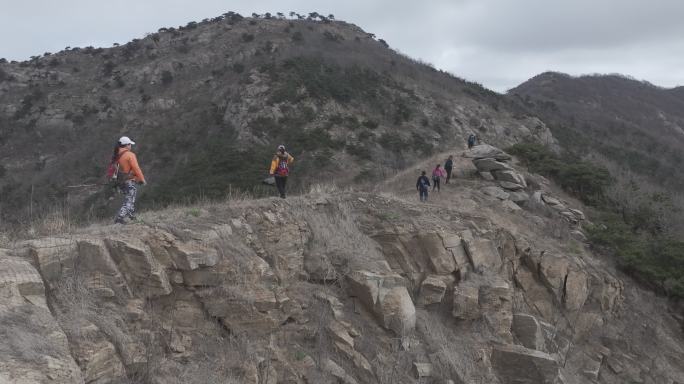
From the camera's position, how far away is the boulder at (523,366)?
7.77 m

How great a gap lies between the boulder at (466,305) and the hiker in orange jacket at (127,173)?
522 centimetres

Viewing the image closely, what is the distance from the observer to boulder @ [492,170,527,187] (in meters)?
14.8

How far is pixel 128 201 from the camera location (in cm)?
651

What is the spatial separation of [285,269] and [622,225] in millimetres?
10340

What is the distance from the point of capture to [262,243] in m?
7.44

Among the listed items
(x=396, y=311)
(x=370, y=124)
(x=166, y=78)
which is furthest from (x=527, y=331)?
(x=166, y=78)

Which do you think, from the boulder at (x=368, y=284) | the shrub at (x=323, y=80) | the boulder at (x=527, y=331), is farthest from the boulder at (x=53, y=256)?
the shrub at (x=323, y=80)

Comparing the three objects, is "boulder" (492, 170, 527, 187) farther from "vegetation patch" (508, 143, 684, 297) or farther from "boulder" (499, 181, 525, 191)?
"vegetation patch" (508, 143, 684, 297)

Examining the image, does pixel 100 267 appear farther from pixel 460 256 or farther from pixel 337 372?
pixel 460 256

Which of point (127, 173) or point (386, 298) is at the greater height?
point (127, 173)

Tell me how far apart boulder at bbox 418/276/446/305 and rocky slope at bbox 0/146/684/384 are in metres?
0.03

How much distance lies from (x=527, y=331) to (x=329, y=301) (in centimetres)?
397

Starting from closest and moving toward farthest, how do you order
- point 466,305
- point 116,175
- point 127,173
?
point 116,175 → point 127,173 → point 466,305

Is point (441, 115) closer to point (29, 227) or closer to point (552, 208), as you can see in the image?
point (552, 208)
